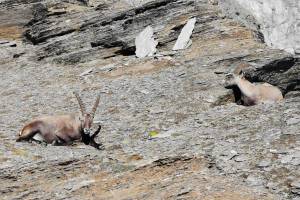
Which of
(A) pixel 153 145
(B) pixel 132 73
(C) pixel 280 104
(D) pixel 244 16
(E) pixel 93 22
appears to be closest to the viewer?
(A) pixel 153 145

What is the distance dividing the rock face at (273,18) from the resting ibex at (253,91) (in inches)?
248

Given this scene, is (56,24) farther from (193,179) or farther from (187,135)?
(193,179)

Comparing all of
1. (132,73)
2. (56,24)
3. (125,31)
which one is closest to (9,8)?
(56,24)

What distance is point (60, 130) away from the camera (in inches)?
655

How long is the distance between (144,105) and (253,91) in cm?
423

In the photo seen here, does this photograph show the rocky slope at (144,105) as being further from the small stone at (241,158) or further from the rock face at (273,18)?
the rock face at (273,18)

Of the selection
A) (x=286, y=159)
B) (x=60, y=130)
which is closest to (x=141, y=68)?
(x=60, y=130)

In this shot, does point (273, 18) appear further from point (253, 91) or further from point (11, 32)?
point (11, 32)

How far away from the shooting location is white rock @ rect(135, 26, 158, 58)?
25.7 m

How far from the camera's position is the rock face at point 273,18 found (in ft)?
87.5

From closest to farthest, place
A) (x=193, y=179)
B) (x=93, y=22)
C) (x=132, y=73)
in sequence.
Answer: (x=193, y=179), (x=132, y=73), (x=93, y=22)

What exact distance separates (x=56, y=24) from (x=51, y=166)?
1930 centimetres

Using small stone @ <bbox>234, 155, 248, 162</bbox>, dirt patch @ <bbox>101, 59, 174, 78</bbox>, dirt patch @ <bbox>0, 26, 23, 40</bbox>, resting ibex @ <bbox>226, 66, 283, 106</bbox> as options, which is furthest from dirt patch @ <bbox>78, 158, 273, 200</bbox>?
dirt patch @ <bbox>0, 26, 23, 40</bbox>

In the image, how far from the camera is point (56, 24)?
31656mm
